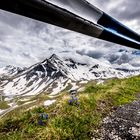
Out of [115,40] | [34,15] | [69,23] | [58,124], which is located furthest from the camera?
Answer: [58,124]

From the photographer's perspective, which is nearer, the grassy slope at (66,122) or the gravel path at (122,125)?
the gravel path at (122,125)

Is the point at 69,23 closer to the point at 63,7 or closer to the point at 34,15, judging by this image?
the point at 63,7

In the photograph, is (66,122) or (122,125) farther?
(66,122)

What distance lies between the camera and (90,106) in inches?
281

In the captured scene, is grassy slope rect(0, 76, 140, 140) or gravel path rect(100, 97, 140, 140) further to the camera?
grassy slope rect(0, 76, 140, 140)

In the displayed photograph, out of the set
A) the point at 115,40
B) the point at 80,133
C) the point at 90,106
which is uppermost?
the point at 115,40

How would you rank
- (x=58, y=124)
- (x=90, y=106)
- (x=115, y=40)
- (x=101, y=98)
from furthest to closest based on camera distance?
(x=101, y=98)
(x=90, y=106)
(x=58, y=124)
(x=115, y=40)

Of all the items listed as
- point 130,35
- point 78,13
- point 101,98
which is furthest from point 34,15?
point 101,98

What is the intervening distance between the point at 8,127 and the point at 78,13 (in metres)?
5.75

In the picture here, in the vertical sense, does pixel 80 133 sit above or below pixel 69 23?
below

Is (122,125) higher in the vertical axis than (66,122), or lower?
lower

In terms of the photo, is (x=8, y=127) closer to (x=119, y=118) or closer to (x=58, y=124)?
(x=58, y=124)

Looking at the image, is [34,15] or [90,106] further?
[90,106]

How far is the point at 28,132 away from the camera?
5.30 metres
